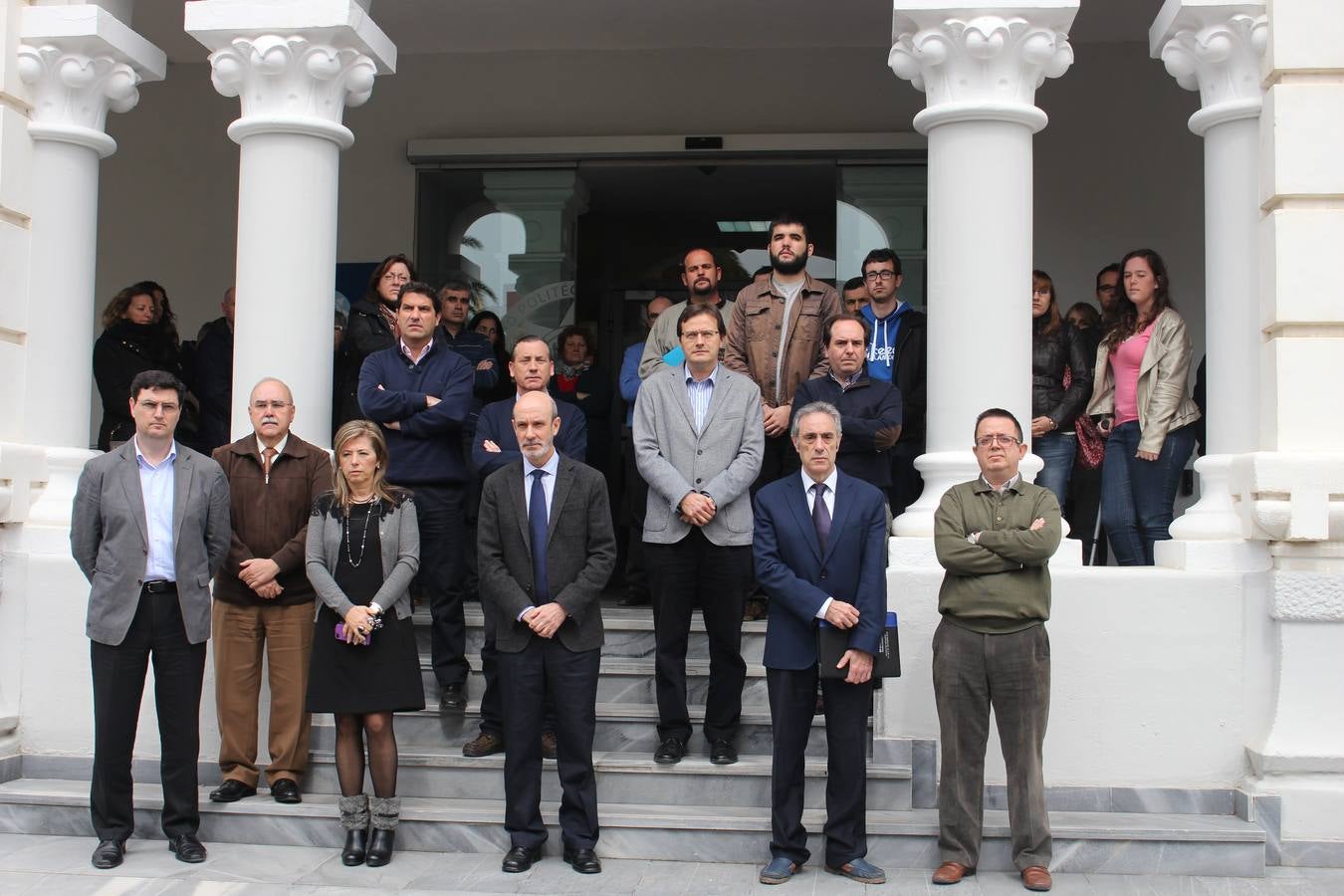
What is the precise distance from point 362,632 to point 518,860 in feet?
3.39

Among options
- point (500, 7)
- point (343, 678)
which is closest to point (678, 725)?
point (343, 678)

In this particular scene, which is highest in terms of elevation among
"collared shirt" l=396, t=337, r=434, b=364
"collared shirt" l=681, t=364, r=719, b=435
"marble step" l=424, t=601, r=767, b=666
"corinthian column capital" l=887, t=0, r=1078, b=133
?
"corinthian column capital" l=887, t=0, r=1078, b=133

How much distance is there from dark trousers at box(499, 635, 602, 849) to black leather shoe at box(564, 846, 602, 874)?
0.05 meters

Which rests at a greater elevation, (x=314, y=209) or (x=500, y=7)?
(x=500, y=7)

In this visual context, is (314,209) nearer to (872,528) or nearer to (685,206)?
(872,528)

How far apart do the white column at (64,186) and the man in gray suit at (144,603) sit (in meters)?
1.49

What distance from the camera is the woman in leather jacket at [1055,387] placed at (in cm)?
671

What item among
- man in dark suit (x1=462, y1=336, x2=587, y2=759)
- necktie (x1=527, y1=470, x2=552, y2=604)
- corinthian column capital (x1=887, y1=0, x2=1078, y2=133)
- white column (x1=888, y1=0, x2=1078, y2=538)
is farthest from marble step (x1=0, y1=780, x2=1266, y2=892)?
corinthian column capital (x1=887, y1=0, x2=1078, y2=133)

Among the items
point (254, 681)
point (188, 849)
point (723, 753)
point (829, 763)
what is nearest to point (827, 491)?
point (829, 763)

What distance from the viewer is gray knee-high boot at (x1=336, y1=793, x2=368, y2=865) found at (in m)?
5.11

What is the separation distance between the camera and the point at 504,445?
5965 mm

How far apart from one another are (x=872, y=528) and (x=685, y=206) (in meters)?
6.49

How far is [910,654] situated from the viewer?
5586 mm

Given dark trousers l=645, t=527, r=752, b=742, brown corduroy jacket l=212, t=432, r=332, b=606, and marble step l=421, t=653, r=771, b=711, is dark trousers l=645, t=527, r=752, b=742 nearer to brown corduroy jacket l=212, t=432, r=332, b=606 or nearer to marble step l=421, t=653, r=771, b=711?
marble step l=421, t=653, r=771, b=711
